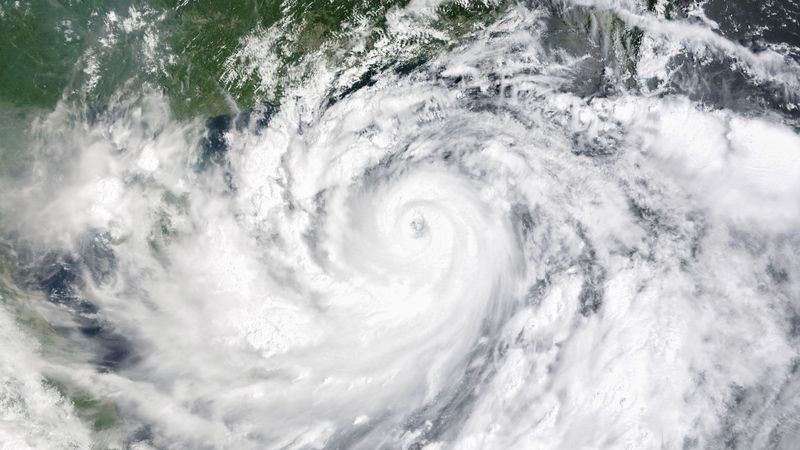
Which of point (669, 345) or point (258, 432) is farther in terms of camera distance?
point (258, 432)

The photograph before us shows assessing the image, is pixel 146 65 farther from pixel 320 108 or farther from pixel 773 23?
pixel 773 23

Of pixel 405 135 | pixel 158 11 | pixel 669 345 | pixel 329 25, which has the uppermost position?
pixel 158 11

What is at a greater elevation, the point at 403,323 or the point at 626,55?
the point at 626,55

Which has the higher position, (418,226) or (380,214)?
(380,214)

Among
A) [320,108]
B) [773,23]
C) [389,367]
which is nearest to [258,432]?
[389,367]

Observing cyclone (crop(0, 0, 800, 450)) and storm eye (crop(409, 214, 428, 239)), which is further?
storm eye (crop(409, 214, 428, 239))

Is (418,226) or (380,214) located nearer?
(418,226)

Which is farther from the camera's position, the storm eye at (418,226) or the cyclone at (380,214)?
the storm eye at (418,226)
